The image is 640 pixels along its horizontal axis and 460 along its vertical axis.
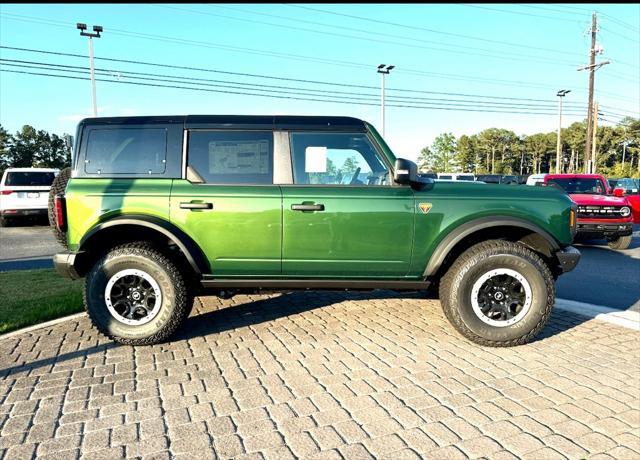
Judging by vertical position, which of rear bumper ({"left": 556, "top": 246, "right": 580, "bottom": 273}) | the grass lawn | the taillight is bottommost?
the grass lawn

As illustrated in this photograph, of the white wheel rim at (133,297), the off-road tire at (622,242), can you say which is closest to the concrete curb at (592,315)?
the white wheel rim at (133,297)

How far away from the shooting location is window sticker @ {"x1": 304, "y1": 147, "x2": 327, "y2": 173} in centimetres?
399

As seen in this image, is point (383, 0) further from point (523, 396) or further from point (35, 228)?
point (35, 228)

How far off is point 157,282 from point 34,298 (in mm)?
2609

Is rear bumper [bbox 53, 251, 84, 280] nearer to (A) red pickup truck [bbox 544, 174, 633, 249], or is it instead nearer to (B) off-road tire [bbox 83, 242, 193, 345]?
(B) off-road tire [bbox 83, 242, 193, 345]

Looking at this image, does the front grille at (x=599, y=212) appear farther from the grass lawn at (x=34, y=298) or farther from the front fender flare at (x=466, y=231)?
the grass lawn at (x=34, y=298)

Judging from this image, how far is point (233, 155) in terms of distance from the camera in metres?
3.96

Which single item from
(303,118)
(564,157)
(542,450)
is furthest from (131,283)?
(564,157)

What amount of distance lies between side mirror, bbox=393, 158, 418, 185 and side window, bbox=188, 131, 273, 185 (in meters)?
1.16

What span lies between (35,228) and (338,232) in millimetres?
13823

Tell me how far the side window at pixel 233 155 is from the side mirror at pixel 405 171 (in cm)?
116

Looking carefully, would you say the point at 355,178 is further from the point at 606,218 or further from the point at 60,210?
the point at 606,218

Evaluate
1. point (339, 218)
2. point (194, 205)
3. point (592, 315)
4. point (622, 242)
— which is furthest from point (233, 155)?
point (622, 242)

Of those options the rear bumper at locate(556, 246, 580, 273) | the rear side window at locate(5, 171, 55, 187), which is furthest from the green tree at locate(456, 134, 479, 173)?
the rear bumper at locate(556, 246, 580, 273)
